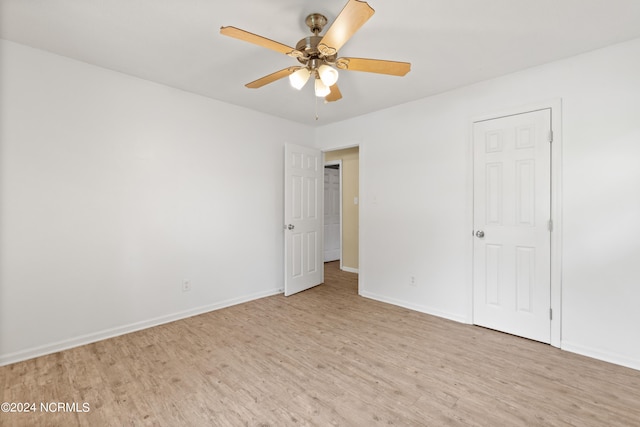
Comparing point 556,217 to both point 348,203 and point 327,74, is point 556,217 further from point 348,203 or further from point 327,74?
point 348,203

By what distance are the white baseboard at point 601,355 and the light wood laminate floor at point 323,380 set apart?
6 cm

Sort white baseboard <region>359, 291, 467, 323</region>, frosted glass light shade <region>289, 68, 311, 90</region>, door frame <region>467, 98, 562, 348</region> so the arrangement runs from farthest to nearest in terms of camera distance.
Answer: white baseboard <region>359, 291, 467, 323</region> → door frame <region>467, 98, 562, 348</region> → frosted glass light shade <region>289, 68, 311, 90</region>

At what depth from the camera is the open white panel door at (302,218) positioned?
4.02 metres

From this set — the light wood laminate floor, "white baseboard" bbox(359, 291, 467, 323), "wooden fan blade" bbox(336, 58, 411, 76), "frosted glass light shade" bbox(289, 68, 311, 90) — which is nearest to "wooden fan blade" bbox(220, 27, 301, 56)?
"frosted glass light shade" bbox(289, 68, 311, 90)

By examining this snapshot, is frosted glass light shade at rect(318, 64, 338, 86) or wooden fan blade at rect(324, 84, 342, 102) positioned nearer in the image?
frosted glass light shade at rect(318, 64, 338, 86)

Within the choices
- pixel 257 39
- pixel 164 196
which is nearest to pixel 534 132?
pixel 257 39

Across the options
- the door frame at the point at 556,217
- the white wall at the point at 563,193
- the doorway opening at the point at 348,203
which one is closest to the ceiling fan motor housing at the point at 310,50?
the white wall at the point at 563,193

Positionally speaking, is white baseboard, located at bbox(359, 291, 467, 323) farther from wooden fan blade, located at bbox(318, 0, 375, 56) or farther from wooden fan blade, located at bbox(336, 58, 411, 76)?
wooden fan blade, located at bbox(318, 0, 375, 56)

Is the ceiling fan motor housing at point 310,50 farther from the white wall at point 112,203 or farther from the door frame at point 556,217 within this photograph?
the door frame at point 556,217

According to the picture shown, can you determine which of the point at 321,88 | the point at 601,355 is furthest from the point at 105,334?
the point at 601,355

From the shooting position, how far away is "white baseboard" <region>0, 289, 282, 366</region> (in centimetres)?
230

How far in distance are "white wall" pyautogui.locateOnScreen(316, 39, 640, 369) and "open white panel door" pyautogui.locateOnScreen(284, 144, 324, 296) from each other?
796mm

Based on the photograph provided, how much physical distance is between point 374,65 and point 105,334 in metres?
3.23

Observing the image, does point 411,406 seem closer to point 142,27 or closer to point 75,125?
point 142,27
